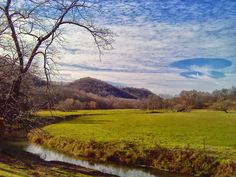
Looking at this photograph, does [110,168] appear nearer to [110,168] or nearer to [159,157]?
[110,168]

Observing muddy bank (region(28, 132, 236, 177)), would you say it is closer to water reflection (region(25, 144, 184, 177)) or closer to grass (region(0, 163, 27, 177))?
water reflection (region(25, 144, 184, 177))

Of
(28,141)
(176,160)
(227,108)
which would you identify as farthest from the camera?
(227,108)

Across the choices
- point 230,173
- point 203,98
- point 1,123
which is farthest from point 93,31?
point 203,98

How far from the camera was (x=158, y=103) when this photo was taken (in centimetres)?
16612

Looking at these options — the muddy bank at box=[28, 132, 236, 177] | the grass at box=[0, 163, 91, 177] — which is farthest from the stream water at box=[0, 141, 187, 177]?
the grass at box=[0, 163, 91, 177]

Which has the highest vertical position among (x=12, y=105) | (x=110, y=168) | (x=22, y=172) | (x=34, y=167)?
(x=12, y=105)

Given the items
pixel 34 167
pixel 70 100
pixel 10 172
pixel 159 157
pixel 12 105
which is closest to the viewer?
pixel 10 172

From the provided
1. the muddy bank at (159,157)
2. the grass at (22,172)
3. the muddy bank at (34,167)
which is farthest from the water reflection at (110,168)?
the grass at (22,172)

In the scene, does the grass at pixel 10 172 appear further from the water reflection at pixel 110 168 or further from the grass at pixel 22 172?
the water reflection at pixel 110 168

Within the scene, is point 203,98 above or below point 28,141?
above

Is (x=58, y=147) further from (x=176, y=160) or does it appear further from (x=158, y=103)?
(x=158, y=103)

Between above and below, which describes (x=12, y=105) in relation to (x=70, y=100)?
below

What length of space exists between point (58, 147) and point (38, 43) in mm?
25444

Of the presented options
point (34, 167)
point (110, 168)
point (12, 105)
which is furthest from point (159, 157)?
point (12, 105)
